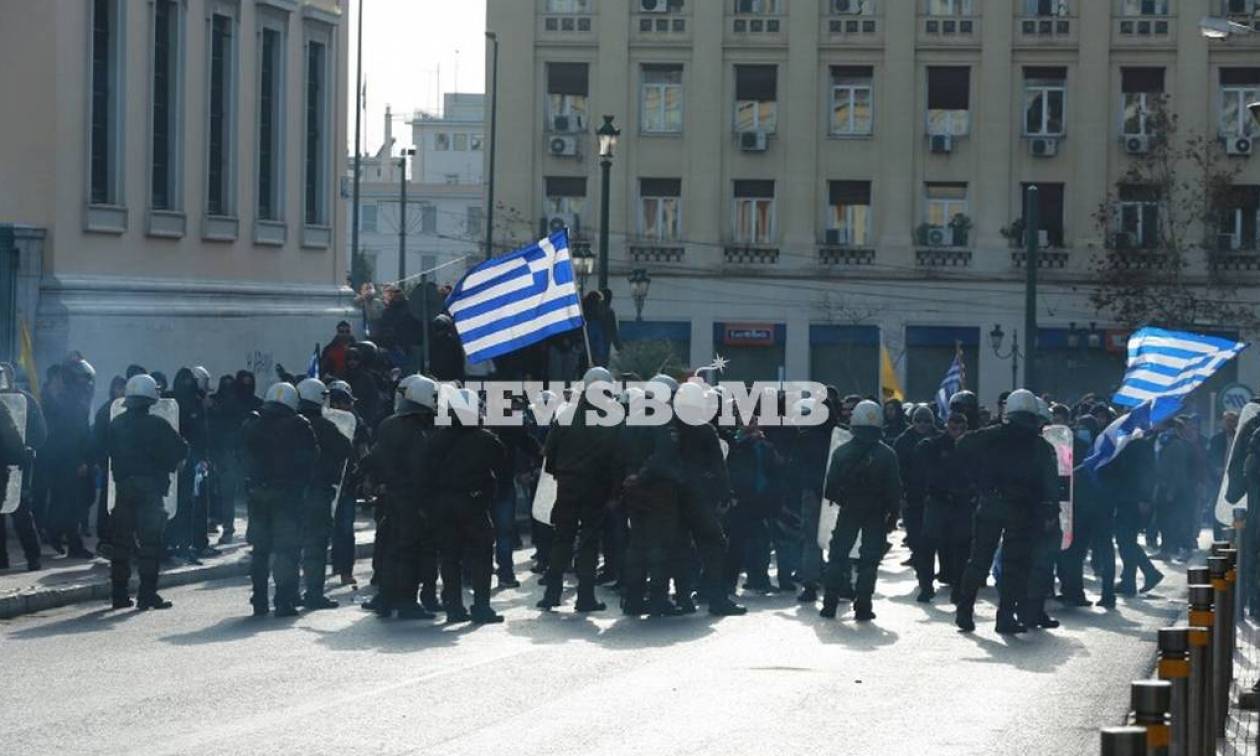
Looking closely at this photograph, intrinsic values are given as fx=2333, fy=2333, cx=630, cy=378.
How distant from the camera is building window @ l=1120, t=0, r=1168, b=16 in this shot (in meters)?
54.8

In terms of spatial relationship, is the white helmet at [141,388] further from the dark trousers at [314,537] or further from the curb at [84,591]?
the curb at [84,591]

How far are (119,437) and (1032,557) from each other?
6912 millimetres

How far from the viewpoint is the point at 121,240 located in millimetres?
31672

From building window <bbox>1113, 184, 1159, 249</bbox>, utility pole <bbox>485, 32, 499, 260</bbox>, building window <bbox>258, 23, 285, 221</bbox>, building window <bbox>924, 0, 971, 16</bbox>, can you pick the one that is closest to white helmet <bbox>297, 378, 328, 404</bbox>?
building window <bbox>258, 23, 285, 221</bbox>

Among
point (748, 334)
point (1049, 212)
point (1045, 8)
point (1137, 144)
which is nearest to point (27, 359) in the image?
point (748, 334)

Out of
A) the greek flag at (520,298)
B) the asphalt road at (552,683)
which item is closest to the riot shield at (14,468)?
the asphalt road at (552,683)

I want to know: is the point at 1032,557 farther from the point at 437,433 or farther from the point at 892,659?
the point at 437,433

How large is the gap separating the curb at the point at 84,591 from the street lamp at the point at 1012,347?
3362 centimetres

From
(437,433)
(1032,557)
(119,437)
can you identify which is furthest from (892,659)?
(119,437)

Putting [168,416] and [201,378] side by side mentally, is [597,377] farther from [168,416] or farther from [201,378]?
[201,378]

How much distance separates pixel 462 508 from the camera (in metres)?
17.2

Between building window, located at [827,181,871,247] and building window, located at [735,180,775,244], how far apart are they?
1417 millimetres

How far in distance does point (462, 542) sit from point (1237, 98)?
41.2 metres

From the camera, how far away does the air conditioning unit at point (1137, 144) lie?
5450 cm
